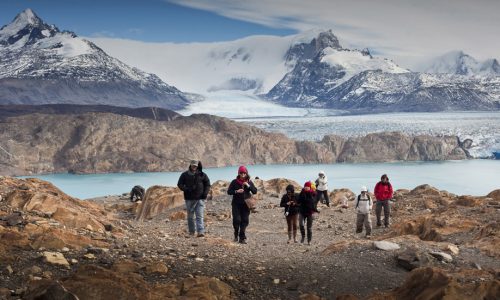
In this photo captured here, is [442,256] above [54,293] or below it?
below

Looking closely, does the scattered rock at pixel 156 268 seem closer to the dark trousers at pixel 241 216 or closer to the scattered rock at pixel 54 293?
the scattered rock at pixel 54 293

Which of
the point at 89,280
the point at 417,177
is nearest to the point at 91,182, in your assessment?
the point at 417,177

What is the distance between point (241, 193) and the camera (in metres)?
12.3

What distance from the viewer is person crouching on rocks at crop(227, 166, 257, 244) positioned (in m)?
12.1

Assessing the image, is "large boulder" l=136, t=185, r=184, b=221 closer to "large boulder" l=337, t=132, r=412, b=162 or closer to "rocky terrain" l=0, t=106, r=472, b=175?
"rocky terrain" l=0, t=106, r=472, b=175

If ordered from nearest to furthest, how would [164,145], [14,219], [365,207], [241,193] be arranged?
[14,219] < [241,193] < [365,207] < [164,145]

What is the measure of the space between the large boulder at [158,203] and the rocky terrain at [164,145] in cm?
8360

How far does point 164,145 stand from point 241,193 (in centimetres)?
10531

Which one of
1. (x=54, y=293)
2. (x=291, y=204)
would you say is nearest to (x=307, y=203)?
(x=291, y=204)

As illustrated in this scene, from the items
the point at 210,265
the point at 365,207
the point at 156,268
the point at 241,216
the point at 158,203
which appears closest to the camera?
the point at 156,268

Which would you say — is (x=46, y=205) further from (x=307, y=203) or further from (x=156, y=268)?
(x=156, y=268)

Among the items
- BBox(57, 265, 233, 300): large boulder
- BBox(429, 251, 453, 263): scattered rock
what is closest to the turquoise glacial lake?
BBox(429, 251, 453, 263): scattered rock

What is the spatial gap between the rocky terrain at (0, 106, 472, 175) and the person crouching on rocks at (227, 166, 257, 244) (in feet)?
315

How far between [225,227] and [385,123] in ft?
362
